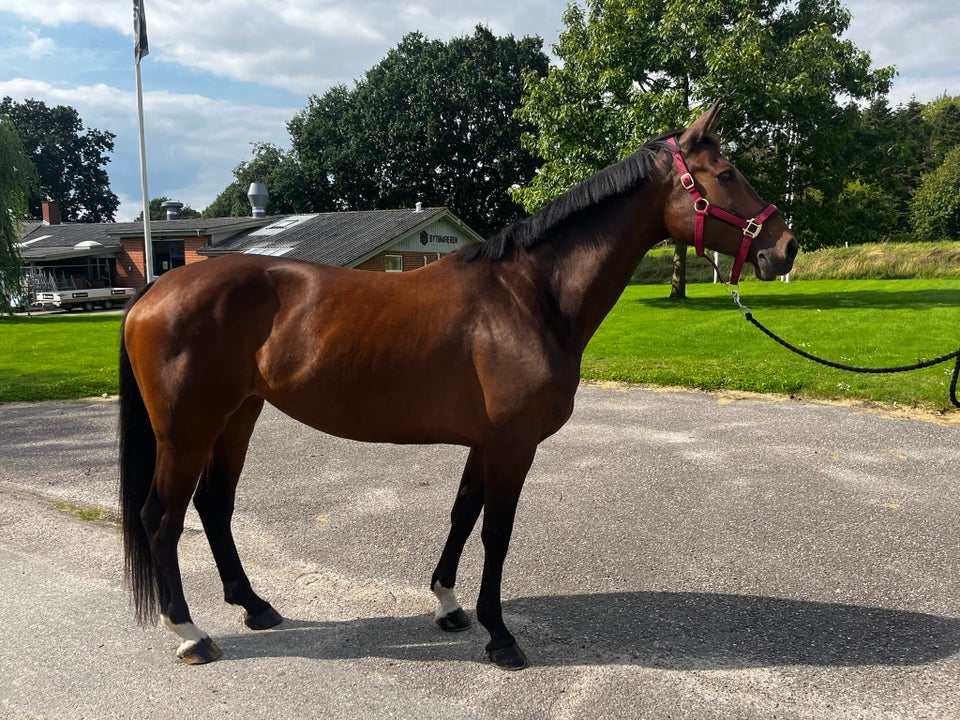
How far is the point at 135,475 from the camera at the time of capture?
3322 mm

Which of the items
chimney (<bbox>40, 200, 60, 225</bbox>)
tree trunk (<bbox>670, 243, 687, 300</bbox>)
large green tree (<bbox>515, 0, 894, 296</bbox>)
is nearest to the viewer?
large green tree (<bbox>515, 0, 894, 296</bbox>)

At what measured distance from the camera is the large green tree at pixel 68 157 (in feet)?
229

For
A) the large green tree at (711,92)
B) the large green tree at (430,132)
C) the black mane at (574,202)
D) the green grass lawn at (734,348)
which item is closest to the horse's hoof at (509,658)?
the black mane at (574,202)

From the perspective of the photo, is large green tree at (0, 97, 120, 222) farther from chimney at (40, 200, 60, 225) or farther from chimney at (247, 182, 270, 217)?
chimney at (247, 182, 270, 217)

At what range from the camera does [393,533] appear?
14.5 feet

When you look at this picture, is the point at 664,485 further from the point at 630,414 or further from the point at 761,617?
the point at 630,414

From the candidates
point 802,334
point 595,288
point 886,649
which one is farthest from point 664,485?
point 802,334

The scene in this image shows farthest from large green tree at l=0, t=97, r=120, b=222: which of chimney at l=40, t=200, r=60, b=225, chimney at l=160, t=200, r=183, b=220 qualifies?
chimney at l=160, t=200, r=183, b=220

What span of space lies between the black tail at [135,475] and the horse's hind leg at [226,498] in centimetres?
28

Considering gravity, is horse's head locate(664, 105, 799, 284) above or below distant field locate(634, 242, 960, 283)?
above

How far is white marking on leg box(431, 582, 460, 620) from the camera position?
3.29m

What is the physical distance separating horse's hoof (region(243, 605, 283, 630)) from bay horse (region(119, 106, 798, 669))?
0.29m

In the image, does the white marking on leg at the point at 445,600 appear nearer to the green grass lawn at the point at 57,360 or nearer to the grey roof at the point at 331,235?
the green grass lawn at the point at 57,360

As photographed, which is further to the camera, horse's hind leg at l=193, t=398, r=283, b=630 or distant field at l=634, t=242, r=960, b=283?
distant field at l=634, t=242, r=960, b=283
